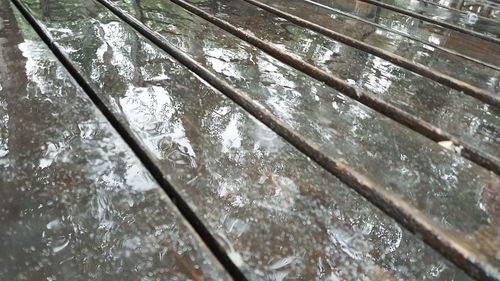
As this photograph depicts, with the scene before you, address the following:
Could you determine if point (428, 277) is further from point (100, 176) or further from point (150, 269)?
point (100, 176)

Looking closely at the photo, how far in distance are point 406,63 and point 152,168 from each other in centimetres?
109

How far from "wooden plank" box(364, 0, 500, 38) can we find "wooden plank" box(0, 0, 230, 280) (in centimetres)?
196

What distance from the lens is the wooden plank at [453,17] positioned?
2137mm

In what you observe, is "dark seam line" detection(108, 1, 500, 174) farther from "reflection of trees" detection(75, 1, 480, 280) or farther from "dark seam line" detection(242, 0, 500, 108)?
"dark seam line" detection(242, 0, 500, 108)

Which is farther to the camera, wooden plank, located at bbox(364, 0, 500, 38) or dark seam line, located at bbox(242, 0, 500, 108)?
wooden plank, located at bbox(364, 0, 500, 38)

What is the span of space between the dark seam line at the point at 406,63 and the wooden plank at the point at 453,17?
0.81 metres

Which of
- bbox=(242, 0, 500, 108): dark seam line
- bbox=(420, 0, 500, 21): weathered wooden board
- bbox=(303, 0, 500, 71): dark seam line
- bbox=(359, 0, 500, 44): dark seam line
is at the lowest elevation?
bbox=(242, 0, 500, 108): dark seam line

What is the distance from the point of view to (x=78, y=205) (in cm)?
71

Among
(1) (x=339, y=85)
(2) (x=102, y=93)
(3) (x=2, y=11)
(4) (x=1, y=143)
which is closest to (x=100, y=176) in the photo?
(4) (x=1, y=143)

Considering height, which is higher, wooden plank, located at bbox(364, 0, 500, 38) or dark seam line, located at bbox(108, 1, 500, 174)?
wooden plank, located at bbox(364, 0, 500, 38)

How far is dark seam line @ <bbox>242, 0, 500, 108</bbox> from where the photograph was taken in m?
1.34

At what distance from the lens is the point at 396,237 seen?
74 centimetres

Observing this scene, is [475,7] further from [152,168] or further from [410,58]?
[152,168]

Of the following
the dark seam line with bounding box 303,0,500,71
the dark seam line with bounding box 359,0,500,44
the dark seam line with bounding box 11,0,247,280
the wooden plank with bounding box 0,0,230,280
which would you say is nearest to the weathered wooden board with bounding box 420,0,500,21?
the dark seam line with bounding box 359,0,500,44
